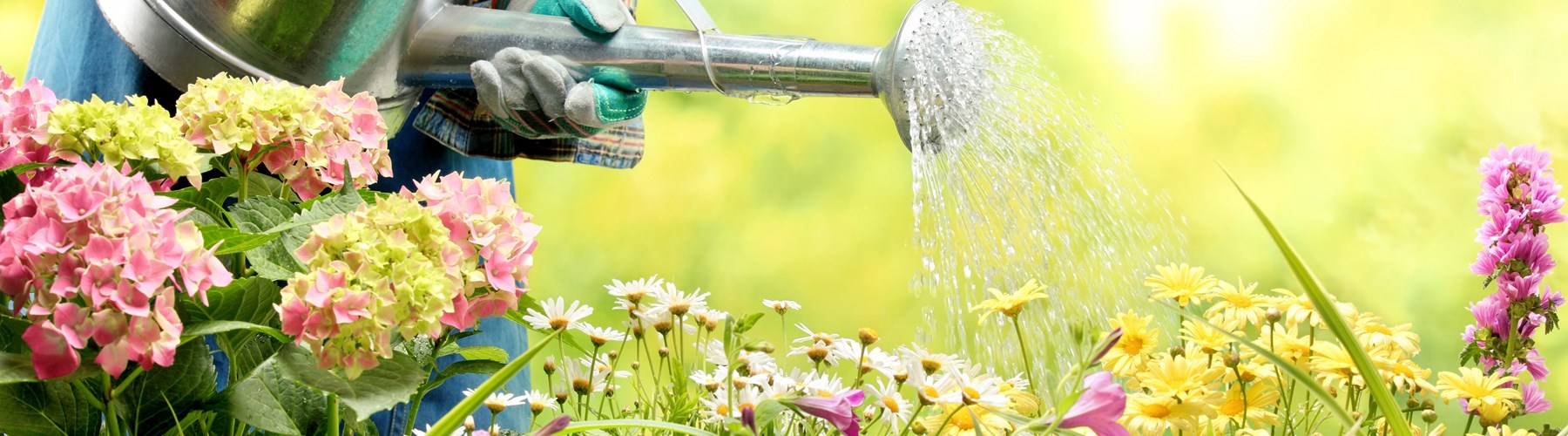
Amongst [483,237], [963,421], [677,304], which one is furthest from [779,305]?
[483,237]

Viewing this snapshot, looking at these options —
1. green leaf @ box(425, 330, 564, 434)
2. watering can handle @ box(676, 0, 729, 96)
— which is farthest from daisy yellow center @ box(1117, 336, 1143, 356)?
watering can handle @ box(676, 0, 729, 96)

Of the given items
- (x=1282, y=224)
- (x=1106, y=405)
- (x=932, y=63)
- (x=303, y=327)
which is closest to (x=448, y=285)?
(x=303, y=327)

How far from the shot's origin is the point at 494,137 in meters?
0.87

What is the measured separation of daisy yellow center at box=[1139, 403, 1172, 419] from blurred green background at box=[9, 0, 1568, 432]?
0.98 meters

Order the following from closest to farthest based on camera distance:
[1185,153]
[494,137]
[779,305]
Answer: [779,305]
[494,137]
[1185,153]

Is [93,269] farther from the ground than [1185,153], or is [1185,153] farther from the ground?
[1185,153]

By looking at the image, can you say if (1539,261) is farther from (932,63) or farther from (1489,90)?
(1489,90)

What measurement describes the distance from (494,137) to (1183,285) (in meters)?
0.54

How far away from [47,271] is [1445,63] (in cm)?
125

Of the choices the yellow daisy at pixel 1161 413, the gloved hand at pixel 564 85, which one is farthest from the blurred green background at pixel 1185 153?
the yellow daisy at pixel 1161 413

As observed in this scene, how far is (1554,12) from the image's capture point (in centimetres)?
121

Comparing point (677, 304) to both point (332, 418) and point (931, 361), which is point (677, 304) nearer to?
point (931, 361)

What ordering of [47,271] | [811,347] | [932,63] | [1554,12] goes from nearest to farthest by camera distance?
[47,271], [811,347], [932,63], [1554,12]

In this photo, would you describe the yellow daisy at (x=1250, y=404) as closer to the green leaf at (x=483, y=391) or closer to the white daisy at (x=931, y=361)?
the white daisy at (x=931, y=361)
